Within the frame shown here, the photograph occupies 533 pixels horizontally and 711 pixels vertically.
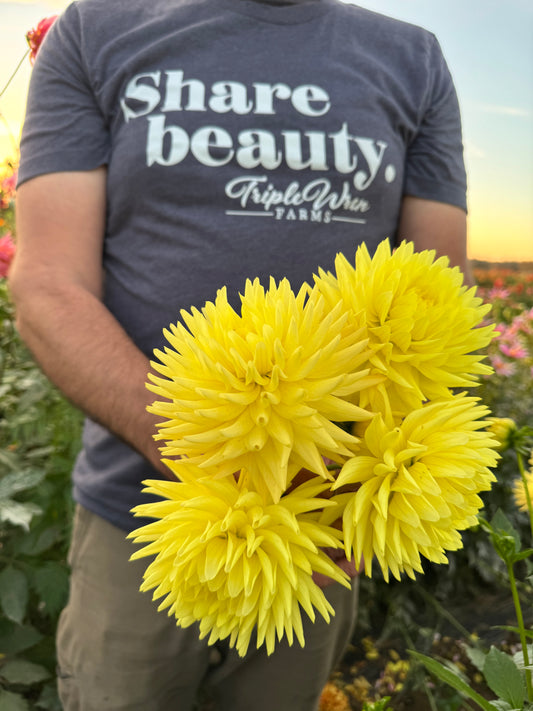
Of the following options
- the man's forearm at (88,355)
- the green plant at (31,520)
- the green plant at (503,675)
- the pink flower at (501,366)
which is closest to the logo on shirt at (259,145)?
the man's forearm at (88,355)

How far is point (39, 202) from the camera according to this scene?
1.29 m

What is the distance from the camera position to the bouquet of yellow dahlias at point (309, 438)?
390 mm

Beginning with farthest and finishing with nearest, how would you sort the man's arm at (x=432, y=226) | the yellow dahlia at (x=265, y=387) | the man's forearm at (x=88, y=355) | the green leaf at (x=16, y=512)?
1. the man's arm at (x=432, y=226)
2. the green leaf at (x=16, y=512)
3. the man's forearm at (x=88, y=355)
4. the yellow dahlia at (x=265, y=387)

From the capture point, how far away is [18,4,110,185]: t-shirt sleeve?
1282 mm

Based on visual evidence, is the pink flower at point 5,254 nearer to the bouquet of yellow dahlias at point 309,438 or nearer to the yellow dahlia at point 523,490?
the yellow dahlia at point 523,490

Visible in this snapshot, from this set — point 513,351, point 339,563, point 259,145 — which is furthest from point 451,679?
point 513,351

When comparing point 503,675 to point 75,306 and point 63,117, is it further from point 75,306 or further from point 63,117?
point 63,117

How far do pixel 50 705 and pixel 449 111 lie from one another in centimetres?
188

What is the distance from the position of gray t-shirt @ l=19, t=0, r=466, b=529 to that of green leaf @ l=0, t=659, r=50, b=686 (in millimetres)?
506

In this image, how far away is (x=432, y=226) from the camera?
1461 millimetres

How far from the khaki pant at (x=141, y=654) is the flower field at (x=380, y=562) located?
0.48 feet

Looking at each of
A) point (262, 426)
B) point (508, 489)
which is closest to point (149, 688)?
point (262, 426)

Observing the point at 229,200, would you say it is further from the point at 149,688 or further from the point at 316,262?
the point at 149,688

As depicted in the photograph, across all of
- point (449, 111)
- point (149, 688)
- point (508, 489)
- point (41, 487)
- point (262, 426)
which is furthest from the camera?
point (508, 489)
